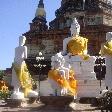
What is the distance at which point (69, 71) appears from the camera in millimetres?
12211

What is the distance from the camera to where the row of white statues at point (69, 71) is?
35.8 ft

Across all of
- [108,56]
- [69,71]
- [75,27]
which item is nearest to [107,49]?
[108,56]

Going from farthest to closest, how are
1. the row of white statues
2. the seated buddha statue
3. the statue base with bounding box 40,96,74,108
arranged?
1. the row of white statues
2. the seated buddha statue
3. the statue base with bounding box 40,96,74,108

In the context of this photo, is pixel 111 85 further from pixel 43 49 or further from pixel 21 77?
pixel 43 49

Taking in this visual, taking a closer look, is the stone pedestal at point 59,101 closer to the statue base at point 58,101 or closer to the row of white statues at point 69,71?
the statue base at point 58,101

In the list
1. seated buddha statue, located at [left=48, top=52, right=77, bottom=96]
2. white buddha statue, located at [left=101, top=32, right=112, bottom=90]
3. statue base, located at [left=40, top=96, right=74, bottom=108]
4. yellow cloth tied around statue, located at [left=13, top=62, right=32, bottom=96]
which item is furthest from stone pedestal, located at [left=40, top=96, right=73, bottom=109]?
white buddha statue, located at [left=101, top=32, right=112, bottom=90]

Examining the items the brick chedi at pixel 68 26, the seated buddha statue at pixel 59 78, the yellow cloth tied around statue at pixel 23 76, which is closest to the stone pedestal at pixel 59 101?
the seated buddha statue at pixel 59 78

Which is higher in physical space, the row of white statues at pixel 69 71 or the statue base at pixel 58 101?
the row of white statues at pixel 69 71

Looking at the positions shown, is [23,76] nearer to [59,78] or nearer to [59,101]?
[59,78]

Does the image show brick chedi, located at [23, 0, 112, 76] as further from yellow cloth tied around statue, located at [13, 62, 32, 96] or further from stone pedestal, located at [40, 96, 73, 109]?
stone pedestal, located at [40, 96, 73, 109]

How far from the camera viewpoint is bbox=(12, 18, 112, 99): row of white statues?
10922 mm

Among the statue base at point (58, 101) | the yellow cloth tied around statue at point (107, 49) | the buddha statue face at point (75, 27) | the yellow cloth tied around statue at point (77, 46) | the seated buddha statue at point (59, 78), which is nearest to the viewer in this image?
the statue base at point (58, 101)

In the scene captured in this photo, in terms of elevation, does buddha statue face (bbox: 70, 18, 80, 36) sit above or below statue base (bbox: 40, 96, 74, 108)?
above

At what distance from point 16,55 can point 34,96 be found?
1688mm
